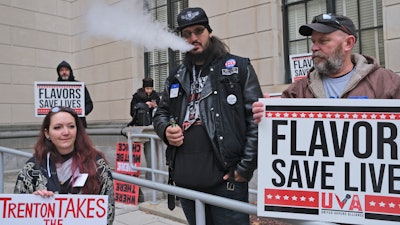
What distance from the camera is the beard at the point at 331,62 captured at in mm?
2270

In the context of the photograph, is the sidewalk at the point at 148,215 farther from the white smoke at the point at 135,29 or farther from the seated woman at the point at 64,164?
the seated woman at the point at 64,164

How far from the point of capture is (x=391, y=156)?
1.92m

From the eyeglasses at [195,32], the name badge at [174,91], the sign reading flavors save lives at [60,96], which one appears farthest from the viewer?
the sign reading flavors save lives at [60,96]

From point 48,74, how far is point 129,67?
282 cm

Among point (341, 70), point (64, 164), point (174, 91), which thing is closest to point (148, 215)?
point (64, 164)

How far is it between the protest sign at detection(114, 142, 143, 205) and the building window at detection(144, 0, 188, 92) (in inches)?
142

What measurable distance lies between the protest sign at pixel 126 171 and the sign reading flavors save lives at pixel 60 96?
956mm

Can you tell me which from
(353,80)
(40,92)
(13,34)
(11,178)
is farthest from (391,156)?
(13,34)

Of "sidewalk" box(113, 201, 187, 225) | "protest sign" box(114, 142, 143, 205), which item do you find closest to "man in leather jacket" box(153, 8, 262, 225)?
"sidewalk" box(113, 201, 187, 225)

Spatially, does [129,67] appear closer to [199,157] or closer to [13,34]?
[13,34]

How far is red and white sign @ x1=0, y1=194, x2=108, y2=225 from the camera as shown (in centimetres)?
236

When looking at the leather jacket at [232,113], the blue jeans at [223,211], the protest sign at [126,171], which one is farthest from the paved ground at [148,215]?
the leather jacket at [232,113]

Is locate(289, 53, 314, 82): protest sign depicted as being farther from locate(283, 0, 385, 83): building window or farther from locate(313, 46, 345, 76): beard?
locate(313, 46, 345, 76): beard

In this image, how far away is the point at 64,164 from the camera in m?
2.68
